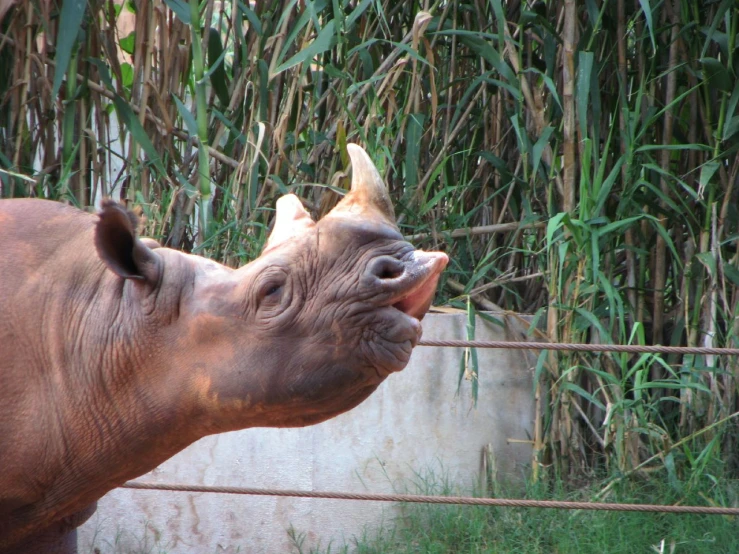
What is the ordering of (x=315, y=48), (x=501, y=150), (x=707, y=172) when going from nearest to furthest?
(x=315, y=48) < (x=707, y=172) < (x=501, y=150)

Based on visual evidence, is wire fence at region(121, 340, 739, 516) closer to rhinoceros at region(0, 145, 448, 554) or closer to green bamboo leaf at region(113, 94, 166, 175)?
rhinoceros at region(0, 145, 448, 554)

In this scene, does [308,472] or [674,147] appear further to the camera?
[308,472]

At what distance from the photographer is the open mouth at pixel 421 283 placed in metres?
1.94

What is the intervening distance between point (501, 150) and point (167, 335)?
3066 millimetres

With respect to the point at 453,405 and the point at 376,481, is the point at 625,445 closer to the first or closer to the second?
the point at 453,405

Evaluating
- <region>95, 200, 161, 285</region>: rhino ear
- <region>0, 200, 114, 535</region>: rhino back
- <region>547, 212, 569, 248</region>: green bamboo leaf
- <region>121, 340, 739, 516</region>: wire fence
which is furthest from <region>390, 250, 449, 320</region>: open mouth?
<region>547, 212, 569, 248</region>: green bamboo leaf

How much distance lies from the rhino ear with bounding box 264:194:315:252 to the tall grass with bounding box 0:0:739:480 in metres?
1.87

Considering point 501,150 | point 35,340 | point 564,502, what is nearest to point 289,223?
point 35,340

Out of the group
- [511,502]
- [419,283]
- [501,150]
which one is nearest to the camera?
[419,283]

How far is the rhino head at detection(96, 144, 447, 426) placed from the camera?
1978mm

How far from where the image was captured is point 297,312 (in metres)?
2.05

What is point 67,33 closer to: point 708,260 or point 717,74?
point 717,74

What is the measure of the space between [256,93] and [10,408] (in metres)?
2.68

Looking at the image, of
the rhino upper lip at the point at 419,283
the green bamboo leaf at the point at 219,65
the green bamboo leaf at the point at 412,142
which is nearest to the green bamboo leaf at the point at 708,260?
the green bamboo leaf at the point at 412,142
